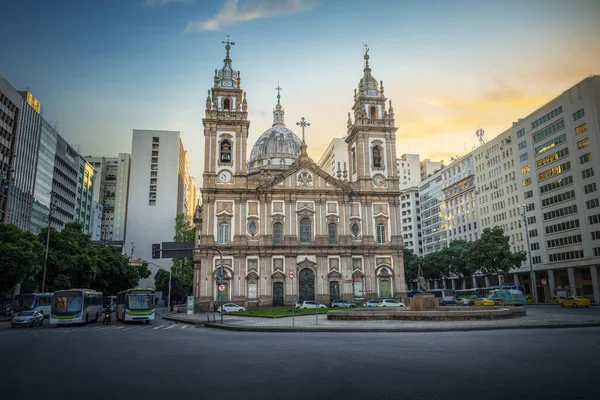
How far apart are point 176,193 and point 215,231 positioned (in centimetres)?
5587

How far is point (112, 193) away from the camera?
12912 cm

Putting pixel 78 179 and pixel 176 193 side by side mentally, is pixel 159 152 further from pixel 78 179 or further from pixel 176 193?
pixel 78 179

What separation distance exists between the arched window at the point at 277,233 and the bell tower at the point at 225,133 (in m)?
6.54

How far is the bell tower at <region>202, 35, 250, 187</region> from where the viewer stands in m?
55.4

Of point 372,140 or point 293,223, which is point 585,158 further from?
point 293,223

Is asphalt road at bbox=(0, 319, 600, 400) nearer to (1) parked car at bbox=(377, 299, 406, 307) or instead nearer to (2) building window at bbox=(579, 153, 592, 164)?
(1) parked car at bbox=(377, 299, 406, 307)

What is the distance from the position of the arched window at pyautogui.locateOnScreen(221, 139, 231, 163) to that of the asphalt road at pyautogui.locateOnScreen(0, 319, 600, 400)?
134 feet

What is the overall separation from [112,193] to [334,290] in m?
Result: 93.7

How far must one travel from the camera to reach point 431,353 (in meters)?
13.2

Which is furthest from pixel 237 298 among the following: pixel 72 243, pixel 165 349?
pixel 165 349

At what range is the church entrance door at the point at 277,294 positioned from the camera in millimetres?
52812

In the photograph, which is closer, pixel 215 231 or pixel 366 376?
pixel 366 376

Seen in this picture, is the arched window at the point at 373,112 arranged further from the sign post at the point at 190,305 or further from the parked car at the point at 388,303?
the sign post at the point at 190,305

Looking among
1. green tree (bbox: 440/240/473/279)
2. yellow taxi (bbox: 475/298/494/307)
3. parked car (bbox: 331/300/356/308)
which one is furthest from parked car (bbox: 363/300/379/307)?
green tree (bbox: 440/240/473/279)
